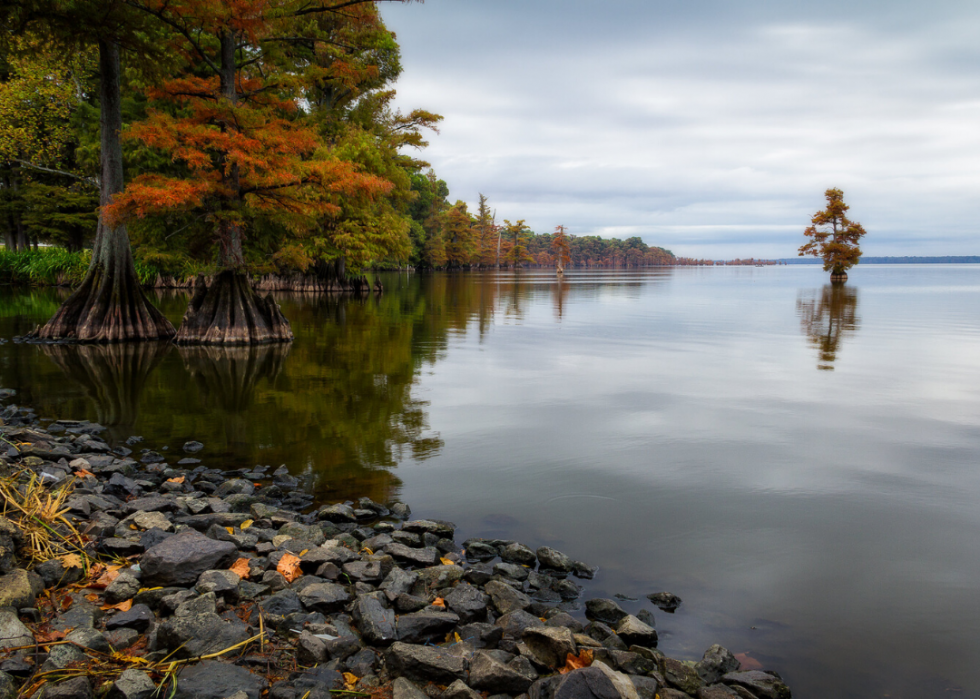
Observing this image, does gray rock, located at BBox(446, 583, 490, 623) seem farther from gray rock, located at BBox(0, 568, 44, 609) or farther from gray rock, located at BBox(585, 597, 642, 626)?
gray rock, located at BBox(0, 568, 44, 609)

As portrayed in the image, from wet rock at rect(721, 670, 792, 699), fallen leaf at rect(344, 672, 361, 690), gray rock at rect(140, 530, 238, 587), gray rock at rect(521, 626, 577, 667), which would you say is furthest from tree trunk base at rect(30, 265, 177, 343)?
wet rock at rect(721, 670, 792, 699)

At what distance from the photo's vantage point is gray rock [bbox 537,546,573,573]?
4.52m

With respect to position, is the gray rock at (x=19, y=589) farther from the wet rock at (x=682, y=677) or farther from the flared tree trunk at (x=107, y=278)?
the flared tree trunk at (x=107, y=278)

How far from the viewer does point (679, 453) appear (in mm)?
7309

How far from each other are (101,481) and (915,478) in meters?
7.92

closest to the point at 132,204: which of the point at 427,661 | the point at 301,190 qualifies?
the point at 301,190

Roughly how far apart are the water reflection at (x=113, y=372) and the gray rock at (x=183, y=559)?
4.69 metres

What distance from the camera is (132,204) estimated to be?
13.8 m

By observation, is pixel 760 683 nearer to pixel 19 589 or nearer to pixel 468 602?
pixel 468 602

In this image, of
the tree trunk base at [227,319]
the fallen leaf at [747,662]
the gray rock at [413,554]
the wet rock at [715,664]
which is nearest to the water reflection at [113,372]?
the tree trunk base at [227,319]

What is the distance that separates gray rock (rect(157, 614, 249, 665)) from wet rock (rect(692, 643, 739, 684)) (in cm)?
241

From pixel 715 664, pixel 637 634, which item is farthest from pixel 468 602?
pixel 715 664

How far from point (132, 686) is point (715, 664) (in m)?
2.86

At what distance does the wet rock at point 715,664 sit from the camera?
3361 mm
